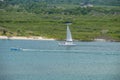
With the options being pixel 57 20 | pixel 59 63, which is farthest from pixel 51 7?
pixel 59 63

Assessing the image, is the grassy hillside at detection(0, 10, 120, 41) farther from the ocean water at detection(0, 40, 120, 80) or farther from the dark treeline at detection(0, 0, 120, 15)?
the ocean water at detection(0, 40, 120, 80)

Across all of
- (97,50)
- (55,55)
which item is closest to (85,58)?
(55,55)

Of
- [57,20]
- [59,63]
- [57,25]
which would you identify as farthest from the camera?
[57,20]

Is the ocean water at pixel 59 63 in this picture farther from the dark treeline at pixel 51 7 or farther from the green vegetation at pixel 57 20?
the dark treeline at pixel 51 7

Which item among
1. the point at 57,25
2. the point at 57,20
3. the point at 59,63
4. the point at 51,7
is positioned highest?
the point at 59,63

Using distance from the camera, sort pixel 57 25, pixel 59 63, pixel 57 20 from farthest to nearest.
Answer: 1. pixel 57 20
2. pixel 57 25
3. pixel 59 63

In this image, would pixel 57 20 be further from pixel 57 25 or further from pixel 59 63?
pixel 59 63
